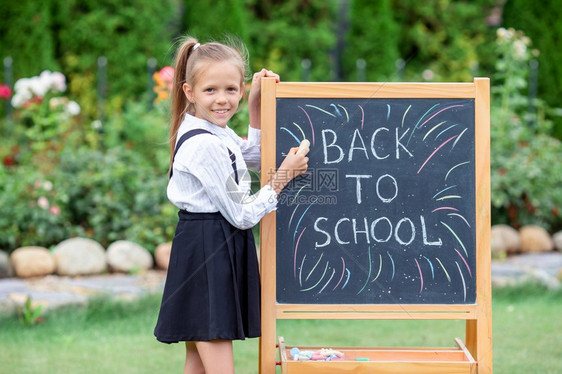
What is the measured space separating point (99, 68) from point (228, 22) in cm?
161

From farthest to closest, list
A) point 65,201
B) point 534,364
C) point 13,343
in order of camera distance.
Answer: point 65,201, point 13,343, point 534,364

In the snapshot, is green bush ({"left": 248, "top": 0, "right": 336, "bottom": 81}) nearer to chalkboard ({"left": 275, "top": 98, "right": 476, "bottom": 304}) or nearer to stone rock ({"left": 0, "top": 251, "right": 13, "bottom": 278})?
stone rock ({"left": 0, "top": 251, "right": 13, "bottom": 278})

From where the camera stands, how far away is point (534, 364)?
366 centimetres

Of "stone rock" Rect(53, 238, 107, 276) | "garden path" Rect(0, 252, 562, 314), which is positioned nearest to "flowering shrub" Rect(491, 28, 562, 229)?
"garden path" Rect(0, 252, 562, 314)

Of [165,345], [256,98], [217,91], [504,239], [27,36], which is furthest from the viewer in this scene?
[27,36]

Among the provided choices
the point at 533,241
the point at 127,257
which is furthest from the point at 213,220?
the point at 533,241

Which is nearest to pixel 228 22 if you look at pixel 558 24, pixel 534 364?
pixel 558 24

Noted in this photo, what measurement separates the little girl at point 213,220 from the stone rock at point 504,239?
3.59 m

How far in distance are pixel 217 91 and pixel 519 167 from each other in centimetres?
418

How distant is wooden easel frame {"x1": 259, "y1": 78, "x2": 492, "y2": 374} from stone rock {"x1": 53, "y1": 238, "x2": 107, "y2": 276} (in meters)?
2.78

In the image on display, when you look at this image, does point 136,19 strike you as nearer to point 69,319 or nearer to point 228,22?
point 228,22

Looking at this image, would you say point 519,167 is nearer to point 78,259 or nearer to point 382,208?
point 78,259

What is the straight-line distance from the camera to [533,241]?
5.92m

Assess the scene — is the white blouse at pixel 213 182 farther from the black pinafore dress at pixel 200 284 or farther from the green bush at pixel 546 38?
the green bush at pixel 546 38
